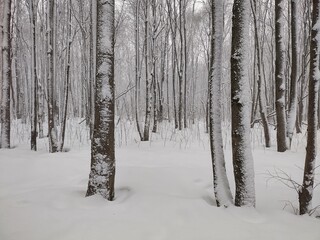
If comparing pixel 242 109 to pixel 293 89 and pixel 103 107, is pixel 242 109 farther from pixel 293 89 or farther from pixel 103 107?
pixel 293 89

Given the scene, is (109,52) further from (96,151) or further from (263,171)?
(263,171)

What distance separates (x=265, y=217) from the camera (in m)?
2.23

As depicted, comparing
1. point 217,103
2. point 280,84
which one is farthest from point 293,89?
point 217,103

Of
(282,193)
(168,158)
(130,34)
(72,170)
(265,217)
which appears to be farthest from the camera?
(130,34)

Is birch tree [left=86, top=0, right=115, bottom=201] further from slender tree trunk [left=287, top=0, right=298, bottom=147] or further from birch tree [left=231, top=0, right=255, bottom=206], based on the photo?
slender tree trunk [left=287, top=0, right=298, bottom=147]

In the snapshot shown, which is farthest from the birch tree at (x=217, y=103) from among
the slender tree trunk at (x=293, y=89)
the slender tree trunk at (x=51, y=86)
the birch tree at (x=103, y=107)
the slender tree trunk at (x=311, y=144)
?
the slender tree trunk at (x=51, y=86)

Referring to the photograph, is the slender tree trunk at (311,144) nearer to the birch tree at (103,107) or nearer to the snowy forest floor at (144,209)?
the snowy forest floor at (144,209)

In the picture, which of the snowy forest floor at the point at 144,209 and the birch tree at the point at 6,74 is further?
the birch tree at the point at 6,74

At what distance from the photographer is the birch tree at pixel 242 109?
229cm

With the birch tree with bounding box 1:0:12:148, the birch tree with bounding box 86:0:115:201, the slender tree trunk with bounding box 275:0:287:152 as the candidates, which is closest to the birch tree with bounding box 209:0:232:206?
the birch tree with bounding box 86:0:115:201

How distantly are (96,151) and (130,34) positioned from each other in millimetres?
16922

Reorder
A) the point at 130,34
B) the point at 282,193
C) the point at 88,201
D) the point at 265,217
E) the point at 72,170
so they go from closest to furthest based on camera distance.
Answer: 1. the point at 265,217
2. the point at 88,201
3. the point at 282,193
4. the point at 72,170
5. the point at 130,34

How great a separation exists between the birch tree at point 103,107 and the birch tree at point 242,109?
1145 millimetres

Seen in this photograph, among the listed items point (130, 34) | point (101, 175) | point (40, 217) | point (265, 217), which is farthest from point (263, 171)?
point (130, 34)
